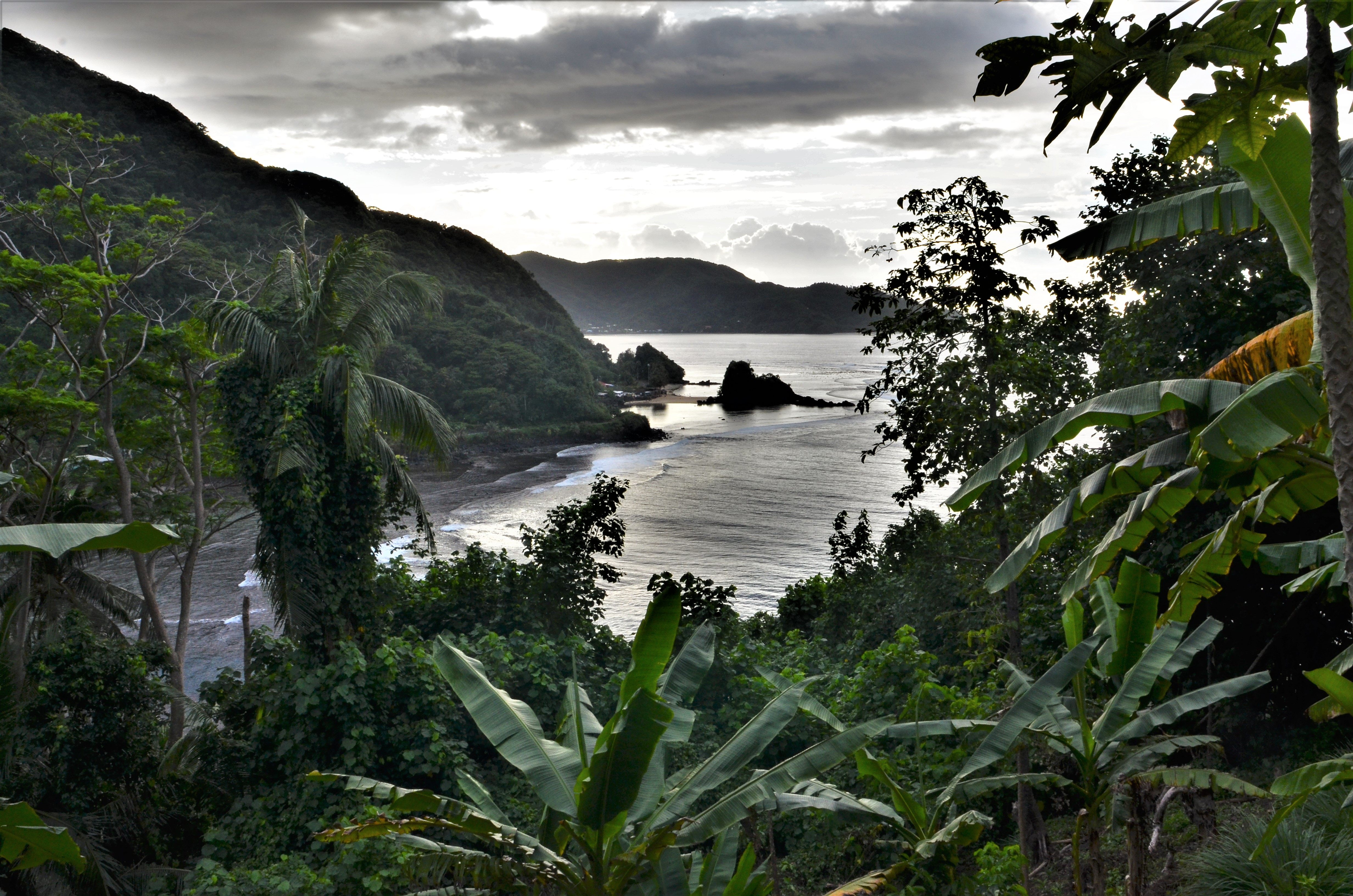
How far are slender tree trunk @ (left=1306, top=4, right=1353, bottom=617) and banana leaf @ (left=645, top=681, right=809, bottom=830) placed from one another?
9.74 ft

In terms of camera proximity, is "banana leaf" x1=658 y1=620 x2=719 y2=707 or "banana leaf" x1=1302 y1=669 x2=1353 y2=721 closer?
"banana leaf" x1=1302 y1=669 x2=1353 y2=721

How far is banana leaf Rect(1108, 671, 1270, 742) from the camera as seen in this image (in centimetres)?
529

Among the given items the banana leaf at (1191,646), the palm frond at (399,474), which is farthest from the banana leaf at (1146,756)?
the palm frond at (399,474)

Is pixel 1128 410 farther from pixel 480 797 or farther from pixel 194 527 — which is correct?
pixel 194 527

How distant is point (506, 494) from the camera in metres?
42.9

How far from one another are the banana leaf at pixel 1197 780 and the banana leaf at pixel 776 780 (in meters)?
1.54

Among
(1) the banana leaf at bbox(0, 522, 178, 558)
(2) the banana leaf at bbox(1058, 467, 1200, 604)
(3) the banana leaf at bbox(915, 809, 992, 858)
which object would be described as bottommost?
(3) the banana leaf at bbox(915, 809, 992, 858)

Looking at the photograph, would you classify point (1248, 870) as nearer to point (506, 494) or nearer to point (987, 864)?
point (987, 864)

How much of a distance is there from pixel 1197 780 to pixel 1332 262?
3.26 m

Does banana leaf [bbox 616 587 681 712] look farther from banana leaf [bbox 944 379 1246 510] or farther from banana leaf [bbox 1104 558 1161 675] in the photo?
banana leaf [bbox 1104 558 1161 675]

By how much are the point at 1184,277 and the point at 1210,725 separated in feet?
16.3

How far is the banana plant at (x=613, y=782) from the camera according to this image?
14.0 ft

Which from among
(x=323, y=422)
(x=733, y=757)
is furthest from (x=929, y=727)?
(x=323, y=422)

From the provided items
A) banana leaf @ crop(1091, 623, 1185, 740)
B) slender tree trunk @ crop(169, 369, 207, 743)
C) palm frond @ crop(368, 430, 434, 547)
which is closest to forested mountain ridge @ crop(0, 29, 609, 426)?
slender tree trunk @ crop(169, 369, 207, 743)
